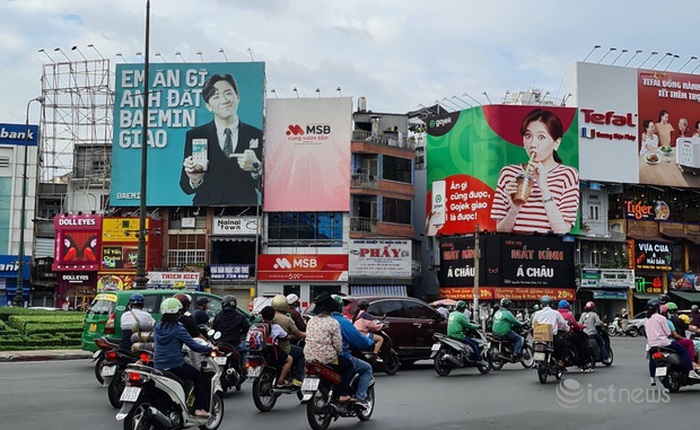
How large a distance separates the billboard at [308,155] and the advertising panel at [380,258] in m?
2.51

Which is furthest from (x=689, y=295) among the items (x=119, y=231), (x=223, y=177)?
(x=119, y=231)

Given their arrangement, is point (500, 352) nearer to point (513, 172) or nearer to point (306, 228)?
point (306, 228)

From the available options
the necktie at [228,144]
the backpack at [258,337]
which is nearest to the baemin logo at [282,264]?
the necktie at [228,144]

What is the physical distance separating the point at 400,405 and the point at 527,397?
2269 mm

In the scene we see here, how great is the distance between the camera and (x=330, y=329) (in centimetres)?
1017

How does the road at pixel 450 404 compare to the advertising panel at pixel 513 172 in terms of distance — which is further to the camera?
the advertising panel at pixel 513 172

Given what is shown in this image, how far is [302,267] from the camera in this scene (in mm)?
48594

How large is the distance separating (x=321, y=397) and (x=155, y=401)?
209 centimetres

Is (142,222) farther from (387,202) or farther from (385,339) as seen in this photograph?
(387,202)

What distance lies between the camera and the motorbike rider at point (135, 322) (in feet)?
38.7

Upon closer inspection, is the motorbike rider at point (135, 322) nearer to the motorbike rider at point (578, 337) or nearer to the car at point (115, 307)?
the car at point (115, 307)

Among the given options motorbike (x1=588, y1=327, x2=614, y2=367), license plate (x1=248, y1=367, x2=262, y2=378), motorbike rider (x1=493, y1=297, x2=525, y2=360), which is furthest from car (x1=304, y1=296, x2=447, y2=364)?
license plate (x1=248, y1=367, x2=262, y2=378)

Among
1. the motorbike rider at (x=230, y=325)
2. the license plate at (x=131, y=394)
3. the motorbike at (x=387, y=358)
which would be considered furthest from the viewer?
the motorbike at (x=387, y=358)

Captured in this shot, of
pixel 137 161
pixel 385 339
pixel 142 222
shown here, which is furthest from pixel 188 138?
pixel 385 339
